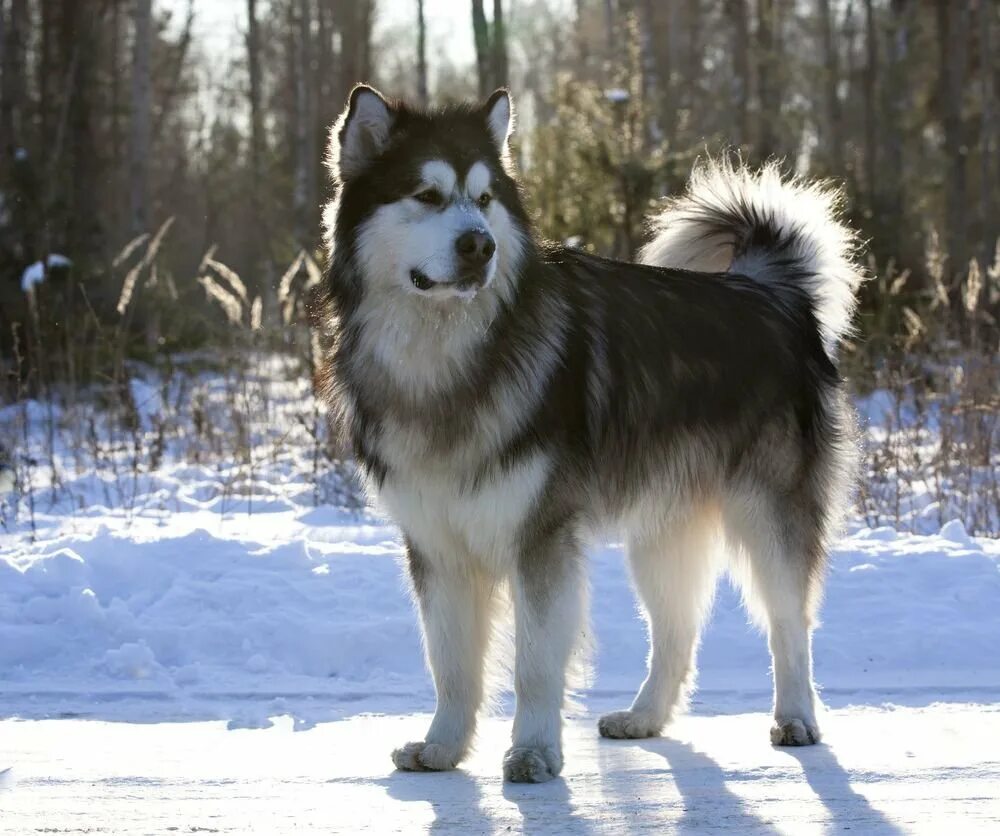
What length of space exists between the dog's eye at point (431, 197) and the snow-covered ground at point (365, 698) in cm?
166

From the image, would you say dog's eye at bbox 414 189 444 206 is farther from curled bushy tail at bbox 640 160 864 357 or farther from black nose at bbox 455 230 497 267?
curled bushy tail at bbox 640 160 864 357

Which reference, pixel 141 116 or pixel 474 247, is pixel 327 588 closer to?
pixel 474 247

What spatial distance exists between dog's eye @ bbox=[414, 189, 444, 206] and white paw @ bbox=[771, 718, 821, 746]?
1.99m

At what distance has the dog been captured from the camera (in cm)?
396

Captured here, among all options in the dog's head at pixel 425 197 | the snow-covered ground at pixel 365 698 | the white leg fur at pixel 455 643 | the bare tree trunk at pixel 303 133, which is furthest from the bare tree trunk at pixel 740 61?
the white leg fur at pixel 455 643

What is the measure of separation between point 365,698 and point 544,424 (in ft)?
4.87

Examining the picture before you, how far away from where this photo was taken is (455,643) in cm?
420

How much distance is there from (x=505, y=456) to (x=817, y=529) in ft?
4.53

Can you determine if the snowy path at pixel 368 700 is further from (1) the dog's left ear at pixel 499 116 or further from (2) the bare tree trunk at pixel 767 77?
(2) the bare tree trunk at pixel 767 77

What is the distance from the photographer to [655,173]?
12.9 metres

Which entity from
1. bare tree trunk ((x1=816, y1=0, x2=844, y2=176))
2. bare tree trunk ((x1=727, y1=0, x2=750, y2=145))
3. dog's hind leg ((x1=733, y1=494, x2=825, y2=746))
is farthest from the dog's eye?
bare tree trunk ((x1=816, y1=0, x2=844, y2=176))

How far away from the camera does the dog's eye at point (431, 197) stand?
389cm

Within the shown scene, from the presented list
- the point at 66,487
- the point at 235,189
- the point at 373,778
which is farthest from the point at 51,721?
the point at 235,189

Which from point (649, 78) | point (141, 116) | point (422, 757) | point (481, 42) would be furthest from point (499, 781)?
point (481, 42)
